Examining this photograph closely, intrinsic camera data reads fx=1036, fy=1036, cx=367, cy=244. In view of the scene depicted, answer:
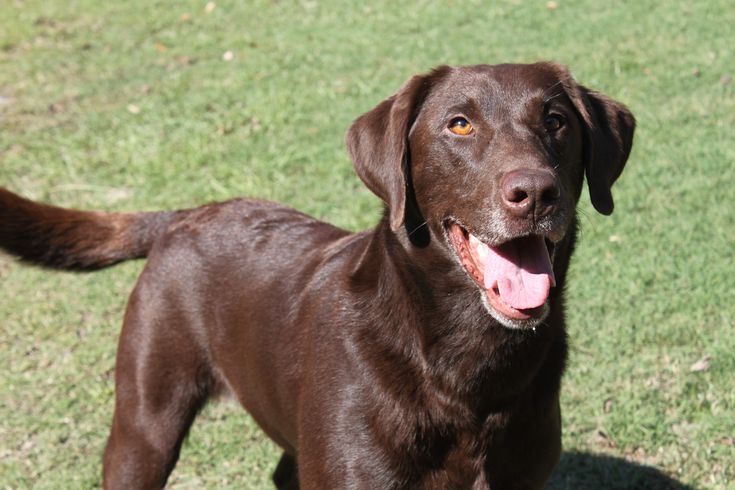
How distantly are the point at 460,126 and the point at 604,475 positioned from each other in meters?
2.26

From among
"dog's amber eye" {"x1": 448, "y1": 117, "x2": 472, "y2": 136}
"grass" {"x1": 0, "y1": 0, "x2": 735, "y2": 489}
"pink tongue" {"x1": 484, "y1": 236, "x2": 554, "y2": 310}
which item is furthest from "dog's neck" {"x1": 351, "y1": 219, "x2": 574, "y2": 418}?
"grass" {"x1": 0, "y1": 0, "x2": 735, "y2": 489}

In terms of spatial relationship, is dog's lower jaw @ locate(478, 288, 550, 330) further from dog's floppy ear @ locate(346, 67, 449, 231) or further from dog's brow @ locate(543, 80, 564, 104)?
dog's brow @ locate(543, 80, 564, 104)

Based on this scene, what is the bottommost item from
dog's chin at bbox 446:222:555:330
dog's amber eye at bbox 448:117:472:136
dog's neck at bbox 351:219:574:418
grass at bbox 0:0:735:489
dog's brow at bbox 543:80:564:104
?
grass at bbox 0:0:735:489

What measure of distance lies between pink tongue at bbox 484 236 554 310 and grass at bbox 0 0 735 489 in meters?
2.02

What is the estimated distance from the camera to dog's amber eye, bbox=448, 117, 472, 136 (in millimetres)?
3648

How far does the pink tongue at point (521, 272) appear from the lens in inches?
133

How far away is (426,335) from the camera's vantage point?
3.64 metres

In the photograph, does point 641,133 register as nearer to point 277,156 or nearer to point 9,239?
point 277,156

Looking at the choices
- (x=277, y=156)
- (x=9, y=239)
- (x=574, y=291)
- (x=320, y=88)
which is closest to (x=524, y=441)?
(x=9, y=239)

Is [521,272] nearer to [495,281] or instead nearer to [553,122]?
[495,281]

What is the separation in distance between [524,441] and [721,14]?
8.45 meters

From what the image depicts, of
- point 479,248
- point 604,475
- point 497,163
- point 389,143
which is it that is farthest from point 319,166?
point 497,163

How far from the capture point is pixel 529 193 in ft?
10.6

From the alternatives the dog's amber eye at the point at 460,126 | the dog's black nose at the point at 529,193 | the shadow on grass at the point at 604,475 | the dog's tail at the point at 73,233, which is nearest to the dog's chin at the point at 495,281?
the dog's black nose at the point at 529,193
